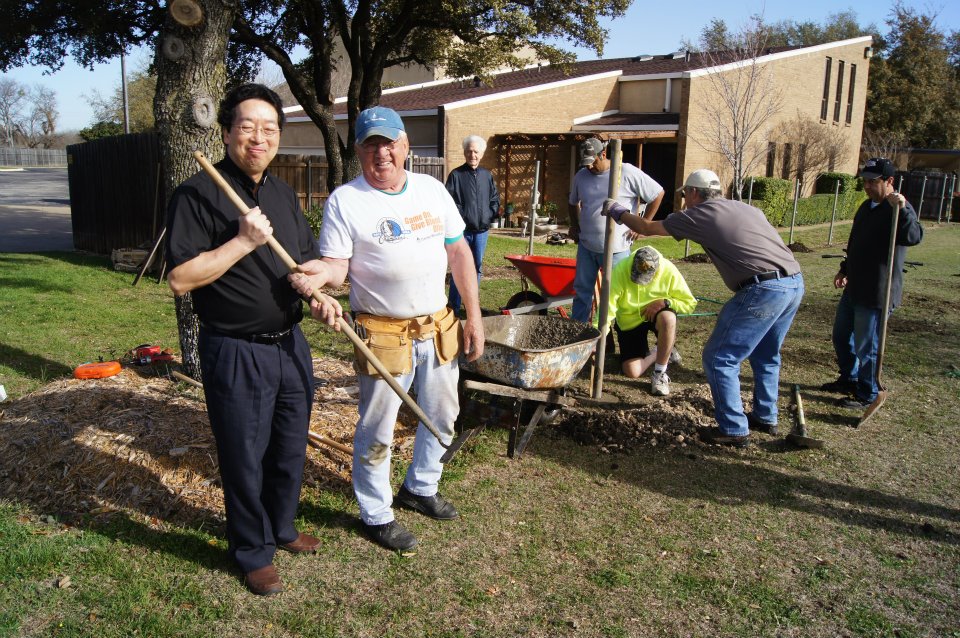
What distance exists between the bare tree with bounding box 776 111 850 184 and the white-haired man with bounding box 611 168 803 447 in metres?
25.2

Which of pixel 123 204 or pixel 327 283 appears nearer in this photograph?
pixel 327 283

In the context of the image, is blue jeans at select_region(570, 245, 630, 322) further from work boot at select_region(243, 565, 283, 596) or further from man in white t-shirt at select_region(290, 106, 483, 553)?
work boot at select_region(243, 565, 283, 596)

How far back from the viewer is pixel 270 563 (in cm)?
337

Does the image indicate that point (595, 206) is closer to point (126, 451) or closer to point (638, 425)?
point (638, 425)

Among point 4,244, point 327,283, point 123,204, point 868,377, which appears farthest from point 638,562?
point 4,244

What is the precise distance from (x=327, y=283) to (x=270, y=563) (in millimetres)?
1309

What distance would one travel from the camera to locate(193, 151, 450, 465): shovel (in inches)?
112

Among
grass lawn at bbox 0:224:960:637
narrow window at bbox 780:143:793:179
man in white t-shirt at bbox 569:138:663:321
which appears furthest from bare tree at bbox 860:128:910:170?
grass lawn at bbox 0:224:960:637

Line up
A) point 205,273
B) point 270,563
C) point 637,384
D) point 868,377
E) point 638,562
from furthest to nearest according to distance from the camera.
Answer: point 637,384, point 868,377, point 638,562, point 270,563, point 205,273

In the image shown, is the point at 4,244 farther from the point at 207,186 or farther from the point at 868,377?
the point at 868,377

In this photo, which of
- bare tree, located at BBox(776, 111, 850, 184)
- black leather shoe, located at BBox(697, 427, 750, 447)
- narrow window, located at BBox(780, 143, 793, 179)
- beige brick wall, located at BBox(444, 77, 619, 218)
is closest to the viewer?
black leather shoe, located at BBox(697, 427, 750, 447)

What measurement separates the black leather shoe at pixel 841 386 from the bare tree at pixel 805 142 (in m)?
23.8

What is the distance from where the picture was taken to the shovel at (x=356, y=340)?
285cm

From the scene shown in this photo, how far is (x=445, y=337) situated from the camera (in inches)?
145
